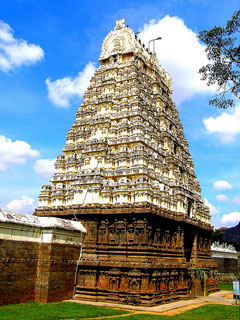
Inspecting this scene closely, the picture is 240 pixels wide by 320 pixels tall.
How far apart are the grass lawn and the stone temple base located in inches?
111

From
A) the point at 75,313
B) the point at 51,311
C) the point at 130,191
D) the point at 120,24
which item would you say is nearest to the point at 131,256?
the point at 130,191

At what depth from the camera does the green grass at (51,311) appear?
57.3 ft

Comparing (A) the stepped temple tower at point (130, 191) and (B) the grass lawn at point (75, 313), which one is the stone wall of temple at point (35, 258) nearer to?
(B) the grass lawn at point (75, 313)

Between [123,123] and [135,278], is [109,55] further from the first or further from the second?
[135,278]

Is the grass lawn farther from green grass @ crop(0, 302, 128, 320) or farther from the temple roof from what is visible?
the temple roof

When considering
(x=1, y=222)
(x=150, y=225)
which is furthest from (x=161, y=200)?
(x=1, y=222)

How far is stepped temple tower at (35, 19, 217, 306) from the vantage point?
24688mm

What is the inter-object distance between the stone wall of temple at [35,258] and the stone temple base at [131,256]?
67.2 inches

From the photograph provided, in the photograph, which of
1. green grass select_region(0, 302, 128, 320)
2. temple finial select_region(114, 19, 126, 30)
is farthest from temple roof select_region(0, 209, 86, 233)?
temple finial select_region(114, 19, 126, 30)

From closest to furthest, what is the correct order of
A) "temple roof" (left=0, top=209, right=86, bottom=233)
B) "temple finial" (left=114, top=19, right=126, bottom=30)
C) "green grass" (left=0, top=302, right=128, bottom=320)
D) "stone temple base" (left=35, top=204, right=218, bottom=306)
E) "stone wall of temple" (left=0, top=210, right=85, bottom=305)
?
"green grass" (left=0, top=302, right=128, bottom=320) → "stone wall of temple" (left=0, top=210, right=85, bottom=305) → "temple roof" (left=0, top=209, right=86, bottom=233) → "stone temple base" (left=35, top=204, right=218, bottom=306) → "temple finial" (left=114, top=19, right=126, bottom=30)

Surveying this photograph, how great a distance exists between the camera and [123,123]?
1210 inches

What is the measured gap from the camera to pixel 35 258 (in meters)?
22.8

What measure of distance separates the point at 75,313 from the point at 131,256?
6807mm

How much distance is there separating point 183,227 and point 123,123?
11.5 m
